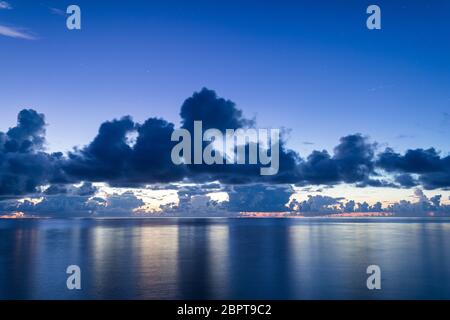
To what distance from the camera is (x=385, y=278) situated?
48.2 meters

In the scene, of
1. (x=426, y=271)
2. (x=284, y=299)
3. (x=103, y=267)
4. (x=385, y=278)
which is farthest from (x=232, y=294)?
(x=426, y=271)

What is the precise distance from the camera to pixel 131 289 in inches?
1601

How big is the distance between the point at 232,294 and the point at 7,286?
24.9 meters

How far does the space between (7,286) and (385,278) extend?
43847 mm

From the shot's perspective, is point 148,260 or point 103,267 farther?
point 148,260

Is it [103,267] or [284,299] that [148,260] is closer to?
[103,267]
